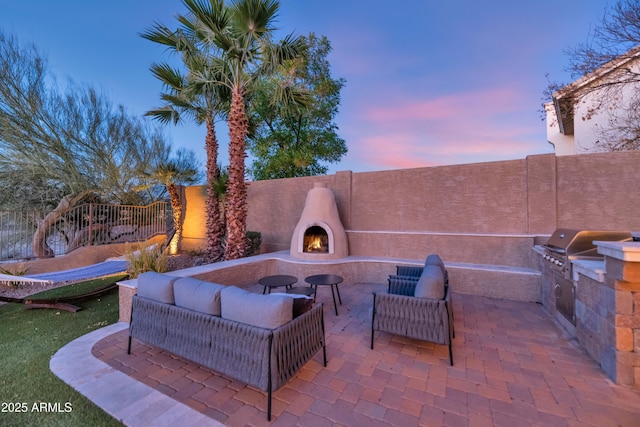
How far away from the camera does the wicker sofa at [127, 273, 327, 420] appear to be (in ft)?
7.48

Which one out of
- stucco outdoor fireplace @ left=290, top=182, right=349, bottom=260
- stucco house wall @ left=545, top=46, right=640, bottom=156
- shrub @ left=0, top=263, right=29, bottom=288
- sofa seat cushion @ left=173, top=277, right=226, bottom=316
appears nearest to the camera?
sofa seat cushion @ left=173, top=277, right=226, bottom=316

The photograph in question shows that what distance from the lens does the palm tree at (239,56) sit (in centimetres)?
578

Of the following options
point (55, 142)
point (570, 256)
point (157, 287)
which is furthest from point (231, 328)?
point (55, 142)

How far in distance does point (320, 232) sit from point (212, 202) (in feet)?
12.3

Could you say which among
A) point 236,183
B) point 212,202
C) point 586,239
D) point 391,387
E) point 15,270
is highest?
point 236,183

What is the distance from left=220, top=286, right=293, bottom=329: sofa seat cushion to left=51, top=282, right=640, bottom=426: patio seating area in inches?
30.6

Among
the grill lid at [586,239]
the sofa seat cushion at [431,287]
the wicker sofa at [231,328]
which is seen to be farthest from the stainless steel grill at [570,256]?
the wicker sofa at [231,328]

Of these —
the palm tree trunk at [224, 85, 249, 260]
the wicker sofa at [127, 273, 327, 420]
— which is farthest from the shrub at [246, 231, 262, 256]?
the wicker sofa at [127, 273, 327, 420]

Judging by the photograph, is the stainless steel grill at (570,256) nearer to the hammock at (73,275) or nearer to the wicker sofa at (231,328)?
the wicker sofa at (231,328)

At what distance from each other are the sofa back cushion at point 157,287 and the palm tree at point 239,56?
11.9 ft

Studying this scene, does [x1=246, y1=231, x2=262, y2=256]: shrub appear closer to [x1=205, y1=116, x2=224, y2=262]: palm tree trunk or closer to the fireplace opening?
[x1=205, y1=116, x2=224, y2=262]: palm tree trunk

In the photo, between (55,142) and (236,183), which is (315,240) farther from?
(55,142)

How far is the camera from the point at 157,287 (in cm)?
310

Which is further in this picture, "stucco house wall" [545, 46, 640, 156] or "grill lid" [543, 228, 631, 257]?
"stucco house wall" [545, 46, 640, 156]
